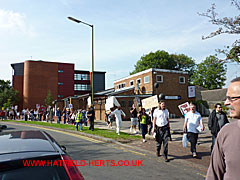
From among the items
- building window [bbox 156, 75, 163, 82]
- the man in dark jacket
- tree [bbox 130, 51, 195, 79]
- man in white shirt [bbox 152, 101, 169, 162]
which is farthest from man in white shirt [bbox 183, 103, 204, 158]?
tree [bbox 130, 51, 195, 79]

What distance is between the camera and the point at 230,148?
1.73 m

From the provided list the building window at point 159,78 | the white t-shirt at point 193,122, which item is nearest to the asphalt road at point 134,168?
the white t-shirt at point 193,122

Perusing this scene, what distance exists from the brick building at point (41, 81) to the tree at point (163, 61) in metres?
20.8

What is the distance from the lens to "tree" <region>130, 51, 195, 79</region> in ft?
160

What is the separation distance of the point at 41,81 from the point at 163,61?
32.7m

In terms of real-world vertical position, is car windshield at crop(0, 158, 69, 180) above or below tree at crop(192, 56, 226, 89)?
below

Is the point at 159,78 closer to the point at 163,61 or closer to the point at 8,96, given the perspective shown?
the point at 163,61

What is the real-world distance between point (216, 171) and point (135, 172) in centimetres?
397

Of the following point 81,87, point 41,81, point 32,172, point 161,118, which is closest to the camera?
point 32,172

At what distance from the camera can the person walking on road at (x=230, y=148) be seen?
1698 mm

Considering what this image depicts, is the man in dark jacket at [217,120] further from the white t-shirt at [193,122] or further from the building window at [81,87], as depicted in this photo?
the building window at [81,87]

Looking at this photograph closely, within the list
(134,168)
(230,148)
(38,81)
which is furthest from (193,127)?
(38,81)

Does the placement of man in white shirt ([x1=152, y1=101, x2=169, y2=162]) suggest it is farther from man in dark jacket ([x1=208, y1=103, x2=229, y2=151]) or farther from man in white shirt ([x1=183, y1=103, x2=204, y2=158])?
man in dark jacket ([x1=208, y1=103, x2=229, y2=151])

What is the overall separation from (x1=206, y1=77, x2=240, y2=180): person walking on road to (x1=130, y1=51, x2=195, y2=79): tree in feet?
157
